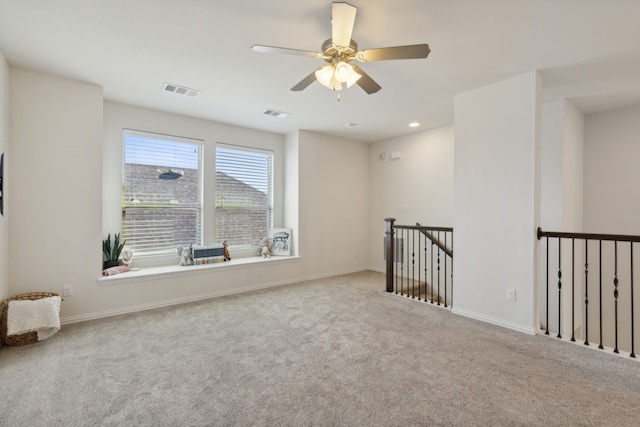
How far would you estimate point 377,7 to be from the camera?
2.04m

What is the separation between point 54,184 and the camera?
3180 millimetres

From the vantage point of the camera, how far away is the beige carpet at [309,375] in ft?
5.92

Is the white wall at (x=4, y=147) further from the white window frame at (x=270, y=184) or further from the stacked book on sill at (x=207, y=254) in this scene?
the white window frame at (x=270, y=184)

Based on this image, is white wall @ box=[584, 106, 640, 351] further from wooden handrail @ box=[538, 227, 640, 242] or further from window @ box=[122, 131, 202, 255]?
window @ box=[122, 131, 202, 255]

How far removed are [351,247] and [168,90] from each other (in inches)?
160

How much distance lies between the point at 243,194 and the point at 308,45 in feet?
10.2

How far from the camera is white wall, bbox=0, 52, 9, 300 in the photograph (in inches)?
108

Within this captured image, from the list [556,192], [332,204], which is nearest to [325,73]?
[556,192]

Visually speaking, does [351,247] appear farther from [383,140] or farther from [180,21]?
[180,21]

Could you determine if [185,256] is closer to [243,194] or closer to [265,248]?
[265,248]

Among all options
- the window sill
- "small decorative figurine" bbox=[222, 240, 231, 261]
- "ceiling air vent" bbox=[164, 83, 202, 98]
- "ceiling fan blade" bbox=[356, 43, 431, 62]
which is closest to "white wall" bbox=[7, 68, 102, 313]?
the window sill

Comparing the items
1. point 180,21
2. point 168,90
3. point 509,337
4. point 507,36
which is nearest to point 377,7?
point 507,36

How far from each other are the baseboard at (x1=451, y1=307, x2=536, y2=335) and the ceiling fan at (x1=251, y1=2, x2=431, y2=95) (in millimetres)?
2793

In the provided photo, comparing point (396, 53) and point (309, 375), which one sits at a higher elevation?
point (396, 53)
